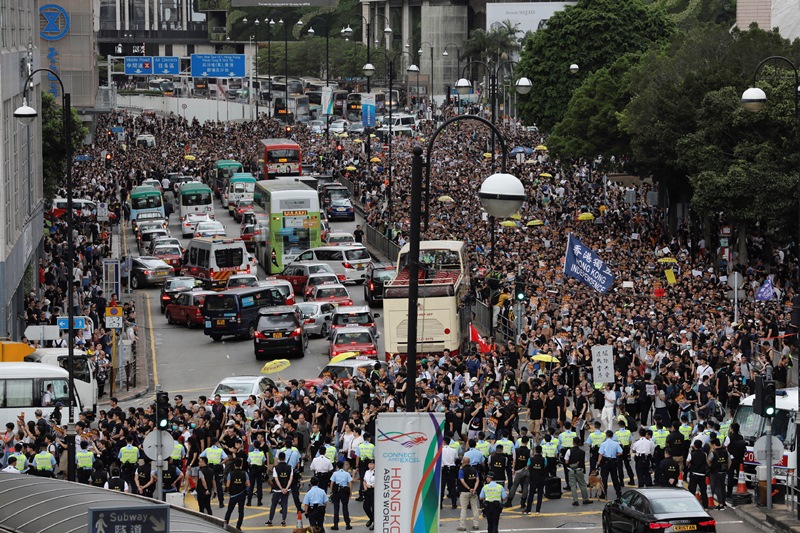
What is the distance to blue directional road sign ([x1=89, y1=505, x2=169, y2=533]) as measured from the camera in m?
13.0

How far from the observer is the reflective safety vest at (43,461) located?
1027 inches

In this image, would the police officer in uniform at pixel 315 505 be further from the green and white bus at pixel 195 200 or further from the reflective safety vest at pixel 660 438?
the green and white bus at pixel 195 200

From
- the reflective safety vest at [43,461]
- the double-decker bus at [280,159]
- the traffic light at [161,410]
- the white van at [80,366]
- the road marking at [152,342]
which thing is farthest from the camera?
the double-decker bus at [280,159]

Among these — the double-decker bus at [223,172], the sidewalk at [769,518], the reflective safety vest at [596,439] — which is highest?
the double-decker bus at [223,172]

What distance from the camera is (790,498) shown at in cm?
2605

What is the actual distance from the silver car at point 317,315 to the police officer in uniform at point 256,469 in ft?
64.2

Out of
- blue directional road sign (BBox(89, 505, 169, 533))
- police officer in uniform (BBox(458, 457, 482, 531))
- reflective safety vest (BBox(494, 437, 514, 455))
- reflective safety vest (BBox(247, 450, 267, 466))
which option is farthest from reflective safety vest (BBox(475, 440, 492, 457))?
blue directional road sign (BBox(89, 505, 169, 533))

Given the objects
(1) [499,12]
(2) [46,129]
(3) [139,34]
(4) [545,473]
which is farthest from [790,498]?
(3) [139,34]

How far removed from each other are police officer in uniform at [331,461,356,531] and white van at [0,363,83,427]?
10103 mm

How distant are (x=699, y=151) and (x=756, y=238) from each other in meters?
4.58

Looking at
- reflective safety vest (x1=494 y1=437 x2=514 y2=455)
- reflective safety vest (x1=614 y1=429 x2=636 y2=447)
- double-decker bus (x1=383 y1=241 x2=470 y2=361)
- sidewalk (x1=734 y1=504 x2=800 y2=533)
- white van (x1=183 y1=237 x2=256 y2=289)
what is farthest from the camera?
white van (x1=183 y1=237 x2=256 y2=289)

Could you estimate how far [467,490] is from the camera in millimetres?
25078

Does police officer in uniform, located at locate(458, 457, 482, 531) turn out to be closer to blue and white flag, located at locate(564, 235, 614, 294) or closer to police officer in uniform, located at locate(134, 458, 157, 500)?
police officer in uniform, located at locate(134, 458, 157, 500)

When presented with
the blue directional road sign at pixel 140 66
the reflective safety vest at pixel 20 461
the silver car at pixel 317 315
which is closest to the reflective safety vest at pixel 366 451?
the reflective safety vest at pixel 20 461
